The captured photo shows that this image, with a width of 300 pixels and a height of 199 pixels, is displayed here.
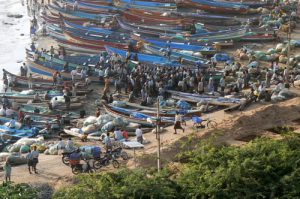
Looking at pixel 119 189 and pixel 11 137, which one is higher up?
pixel 119 189

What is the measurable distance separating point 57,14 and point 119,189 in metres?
30.0

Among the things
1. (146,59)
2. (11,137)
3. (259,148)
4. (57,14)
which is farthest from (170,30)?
(259,148)

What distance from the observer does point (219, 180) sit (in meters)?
14.1

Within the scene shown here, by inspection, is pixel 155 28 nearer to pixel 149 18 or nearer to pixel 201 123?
pixel 149 18

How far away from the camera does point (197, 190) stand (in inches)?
559

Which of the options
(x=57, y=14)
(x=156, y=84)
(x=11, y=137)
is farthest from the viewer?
(x=57, y=14)

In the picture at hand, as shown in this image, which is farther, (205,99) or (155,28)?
(155,28)

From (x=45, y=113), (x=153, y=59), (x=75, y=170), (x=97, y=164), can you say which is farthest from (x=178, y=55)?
(x=75, y=170)

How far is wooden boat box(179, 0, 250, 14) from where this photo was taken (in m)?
40.0

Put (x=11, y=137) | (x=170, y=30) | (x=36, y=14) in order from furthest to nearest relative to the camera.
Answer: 1. (x=36, y=14)
2. (x=170, y=30)
3. (x=11, y=137)

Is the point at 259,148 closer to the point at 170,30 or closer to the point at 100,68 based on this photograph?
the point at 100,68

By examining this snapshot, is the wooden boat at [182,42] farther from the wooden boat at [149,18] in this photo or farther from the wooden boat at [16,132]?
the wooden boat at [16,132]

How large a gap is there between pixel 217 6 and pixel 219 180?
91.0 feet

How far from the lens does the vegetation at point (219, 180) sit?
14000 millimetres
